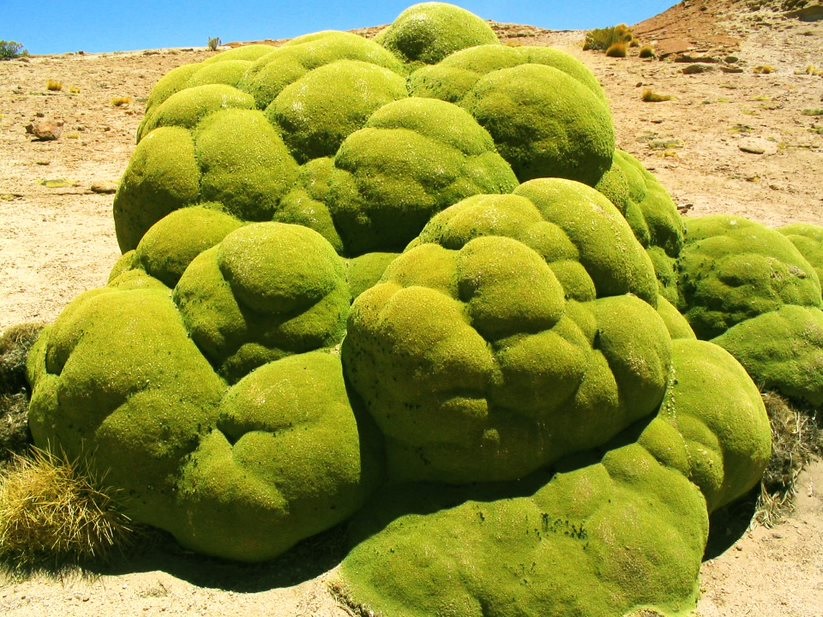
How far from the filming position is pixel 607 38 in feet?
86.8

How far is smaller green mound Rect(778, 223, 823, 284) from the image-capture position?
7.37 metres

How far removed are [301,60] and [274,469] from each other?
367 cm

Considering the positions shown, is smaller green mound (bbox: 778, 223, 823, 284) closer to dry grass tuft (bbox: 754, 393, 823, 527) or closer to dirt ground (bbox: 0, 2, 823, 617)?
dry grass tuft (bbox: 754, 393, 823, 527)

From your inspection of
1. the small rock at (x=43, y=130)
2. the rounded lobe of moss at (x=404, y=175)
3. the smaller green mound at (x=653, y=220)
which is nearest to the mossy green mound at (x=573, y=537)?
the smaller green mound at (x=653, y=220)

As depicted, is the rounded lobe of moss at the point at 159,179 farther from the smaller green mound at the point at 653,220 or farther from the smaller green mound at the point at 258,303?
the smaller green mound at the point at 653,220

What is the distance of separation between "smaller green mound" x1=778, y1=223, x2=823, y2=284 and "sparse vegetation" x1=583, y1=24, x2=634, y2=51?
19845 mm

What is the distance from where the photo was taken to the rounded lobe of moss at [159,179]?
5.82m

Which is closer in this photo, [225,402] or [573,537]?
[573,537]

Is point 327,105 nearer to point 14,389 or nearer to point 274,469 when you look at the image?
point 274,469

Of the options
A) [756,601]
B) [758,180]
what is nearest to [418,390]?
[756,601]

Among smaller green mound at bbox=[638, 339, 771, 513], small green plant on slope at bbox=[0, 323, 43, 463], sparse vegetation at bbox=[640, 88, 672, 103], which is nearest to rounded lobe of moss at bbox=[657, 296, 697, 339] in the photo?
smaller green mound at bbox=[638, 339, 771, 513]

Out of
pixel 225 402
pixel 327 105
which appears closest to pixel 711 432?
pixel 225 402

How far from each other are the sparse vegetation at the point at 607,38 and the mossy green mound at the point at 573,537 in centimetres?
2375

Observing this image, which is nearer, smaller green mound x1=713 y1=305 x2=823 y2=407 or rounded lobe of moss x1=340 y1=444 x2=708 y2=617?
rounded lobe of moss x1=340 y1=444 x2=708 y2=617
